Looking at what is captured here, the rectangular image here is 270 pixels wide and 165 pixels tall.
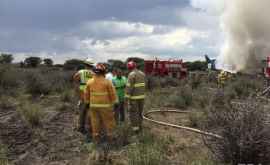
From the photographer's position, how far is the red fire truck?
132ft

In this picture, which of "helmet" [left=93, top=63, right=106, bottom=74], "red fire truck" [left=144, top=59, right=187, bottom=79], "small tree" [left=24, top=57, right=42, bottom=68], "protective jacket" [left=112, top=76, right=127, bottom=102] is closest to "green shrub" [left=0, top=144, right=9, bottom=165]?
"helmet" [left=93, top=63, right=106, bottom=74]

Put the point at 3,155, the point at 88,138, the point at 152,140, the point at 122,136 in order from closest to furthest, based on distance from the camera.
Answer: the point at 3,155 → the point at 152,140 → the point at 122,136 → the point at 88,138

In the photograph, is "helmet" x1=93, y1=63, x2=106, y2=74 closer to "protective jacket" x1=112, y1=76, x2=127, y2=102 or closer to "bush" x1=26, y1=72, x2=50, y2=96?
"protective jacket" x1=112, y1=76, x2=127, y2=102

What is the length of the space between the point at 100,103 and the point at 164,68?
31245mm

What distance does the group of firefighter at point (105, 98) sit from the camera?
1005cm

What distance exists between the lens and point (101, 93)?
10.1 m

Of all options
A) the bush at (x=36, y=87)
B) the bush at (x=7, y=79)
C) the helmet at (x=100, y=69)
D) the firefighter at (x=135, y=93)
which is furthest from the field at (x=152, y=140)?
the bush at (x=7, y=79)

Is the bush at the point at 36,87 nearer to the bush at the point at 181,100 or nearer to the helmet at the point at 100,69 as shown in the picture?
the bush at the point at 181,100

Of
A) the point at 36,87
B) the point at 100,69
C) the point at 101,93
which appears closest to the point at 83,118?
the point at 101,93

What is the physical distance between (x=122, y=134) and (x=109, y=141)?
0.82m

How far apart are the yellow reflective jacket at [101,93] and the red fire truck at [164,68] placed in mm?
29543

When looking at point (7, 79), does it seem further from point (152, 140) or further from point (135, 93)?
point (152, 140)

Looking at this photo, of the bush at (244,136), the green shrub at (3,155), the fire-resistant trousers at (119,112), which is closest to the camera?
the bush at (244,136)

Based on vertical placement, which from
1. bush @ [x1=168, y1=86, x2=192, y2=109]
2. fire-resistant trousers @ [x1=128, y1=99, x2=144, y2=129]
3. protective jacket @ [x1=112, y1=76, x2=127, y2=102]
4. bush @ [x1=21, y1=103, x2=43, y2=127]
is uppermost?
protective jacket @ [x1=112, y1=76, x2=127, y2=102]
